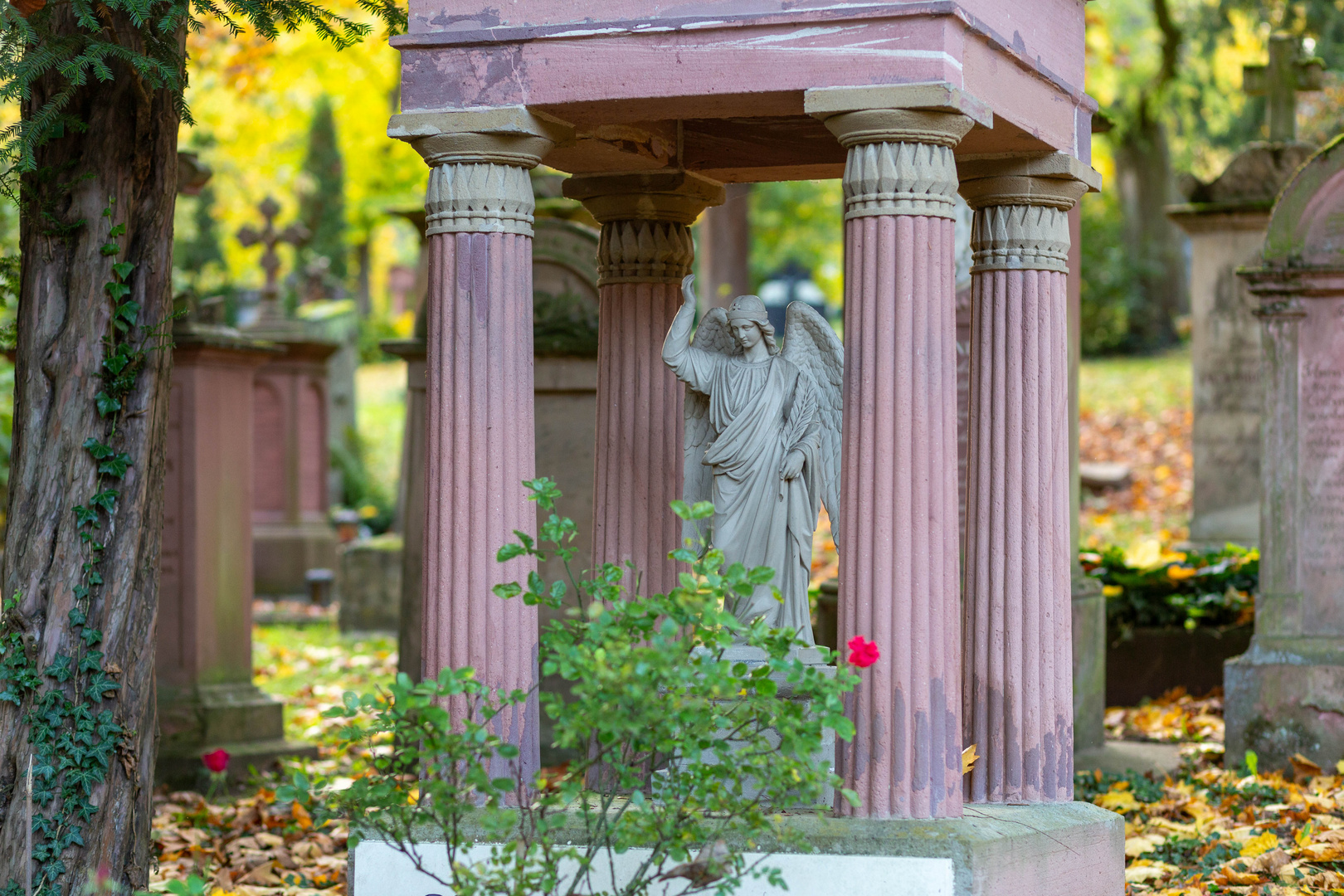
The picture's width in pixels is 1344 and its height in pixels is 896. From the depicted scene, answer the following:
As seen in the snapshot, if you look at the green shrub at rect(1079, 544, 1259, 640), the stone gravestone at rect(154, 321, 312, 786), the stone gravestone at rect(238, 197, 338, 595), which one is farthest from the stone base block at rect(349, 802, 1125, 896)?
the stone gravestone at rect(238, 197, 338, 595)

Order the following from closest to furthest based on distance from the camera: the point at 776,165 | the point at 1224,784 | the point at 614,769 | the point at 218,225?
the point at 614,769
the point at 776,165
the point at 1224,784
the point at 218,225

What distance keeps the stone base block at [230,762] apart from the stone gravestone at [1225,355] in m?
7.75

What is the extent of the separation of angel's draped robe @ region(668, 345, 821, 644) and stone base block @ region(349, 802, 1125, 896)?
3.60ft

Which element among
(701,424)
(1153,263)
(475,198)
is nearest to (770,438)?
(701,424)

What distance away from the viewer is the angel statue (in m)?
6.20

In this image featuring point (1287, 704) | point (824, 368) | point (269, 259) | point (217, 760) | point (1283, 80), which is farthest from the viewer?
point (269, 259)

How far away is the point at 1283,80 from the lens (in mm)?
11281

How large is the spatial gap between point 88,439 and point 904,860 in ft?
12.2

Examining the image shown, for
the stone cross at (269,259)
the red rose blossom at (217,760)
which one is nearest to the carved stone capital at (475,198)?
the red rose blossom at (217,760)

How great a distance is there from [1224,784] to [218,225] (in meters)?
30.9

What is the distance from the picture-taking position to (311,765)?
9781 millimetres

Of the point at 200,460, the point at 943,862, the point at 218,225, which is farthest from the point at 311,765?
the point at 218,225

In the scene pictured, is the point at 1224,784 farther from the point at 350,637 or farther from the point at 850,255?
the point at 350,637

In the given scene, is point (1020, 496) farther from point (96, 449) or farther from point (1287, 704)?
point (96, 449)
